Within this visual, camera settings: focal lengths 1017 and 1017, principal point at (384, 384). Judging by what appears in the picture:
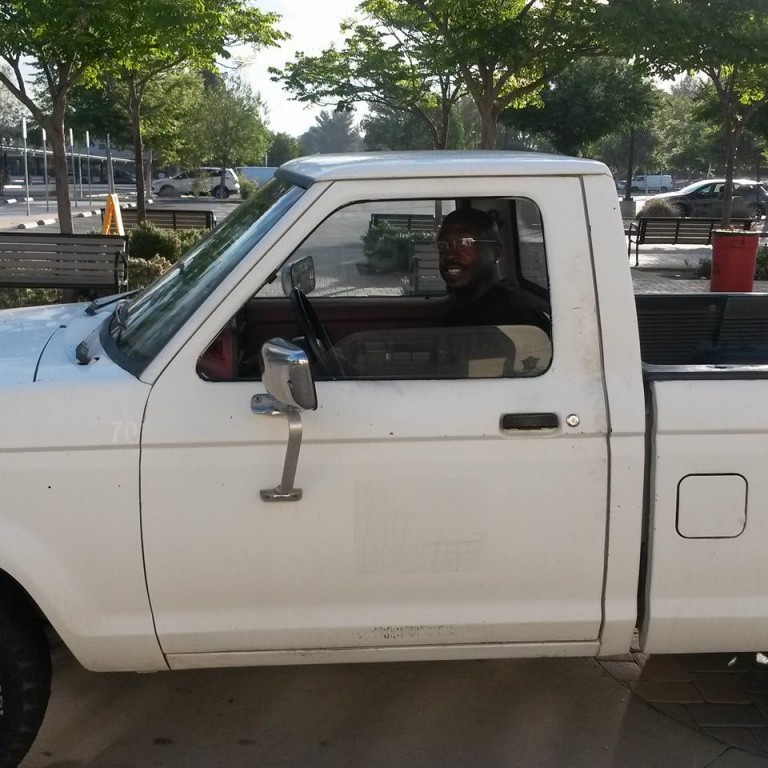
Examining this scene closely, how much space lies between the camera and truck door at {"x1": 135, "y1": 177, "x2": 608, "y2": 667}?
2.93m

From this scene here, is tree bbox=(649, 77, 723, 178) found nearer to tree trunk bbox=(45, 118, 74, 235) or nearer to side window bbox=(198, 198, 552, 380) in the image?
tree trunk bbox=(45, 118, 74, 235)

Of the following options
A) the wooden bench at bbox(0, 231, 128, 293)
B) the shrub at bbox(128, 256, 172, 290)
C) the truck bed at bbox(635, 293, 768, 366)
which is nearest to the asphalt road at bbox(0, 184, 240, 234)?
the shrub at bbox(128, 256, 172, 290)

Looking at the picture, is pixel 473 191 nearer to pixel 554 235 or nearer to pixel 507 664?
pixel 554 235

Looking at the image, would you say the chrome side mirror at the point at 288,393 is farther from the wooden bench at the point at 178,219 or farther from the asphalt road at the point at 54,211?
the asphalt road at the point at 54,211

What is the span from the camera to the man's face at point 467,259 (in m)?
3.44

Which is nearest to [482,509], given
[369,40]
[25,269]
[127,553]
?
[127,553]

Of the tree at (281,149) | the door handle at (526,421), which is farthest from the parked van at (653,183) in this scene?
the door handle at (526,421)

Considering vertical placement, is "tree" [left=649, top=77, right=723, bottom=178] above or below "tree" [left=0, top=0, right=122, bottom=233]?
above

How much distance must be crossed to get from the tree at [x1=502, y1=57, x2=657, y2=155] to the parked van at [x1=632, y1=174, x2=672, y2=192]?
36030 millimetres

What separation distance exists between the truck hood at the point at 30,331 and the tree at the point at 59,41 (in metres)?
8.77

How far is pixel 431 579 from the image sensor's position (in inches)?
119

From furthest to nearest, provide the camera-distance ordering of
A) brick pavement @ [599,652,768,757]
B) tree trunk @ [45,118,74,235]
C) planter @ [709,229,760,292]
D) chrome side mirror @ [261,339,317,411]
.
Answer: tree trunk @ [45,118,74,235] < planter @ [709,229,760,292] < brick pavement @ [599,652,768,757] < chrome side mirror @ [261,339,317,411]

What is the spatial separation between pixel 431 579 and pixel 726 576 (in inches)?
35.5

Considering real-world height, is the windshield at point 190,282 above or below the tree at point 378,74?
below
